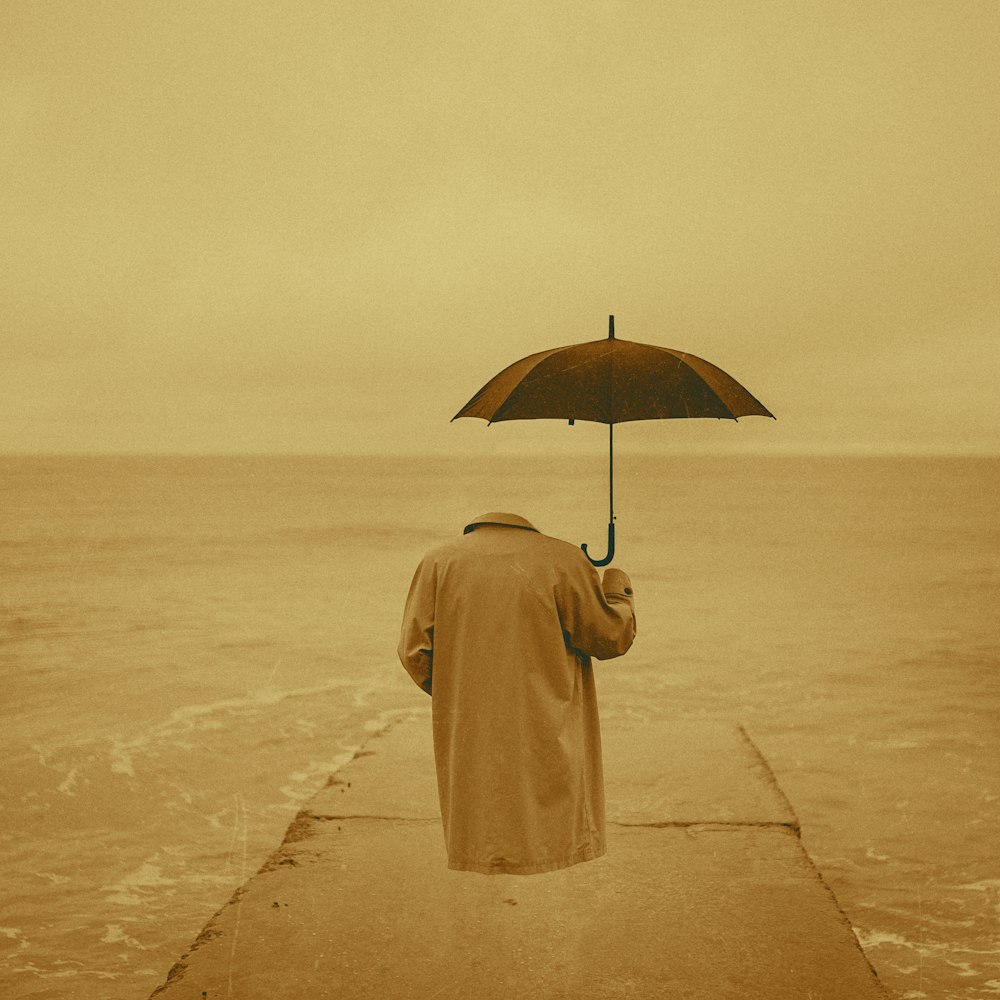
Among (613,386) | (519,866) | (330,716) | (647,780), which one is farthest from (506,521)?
(330,716)

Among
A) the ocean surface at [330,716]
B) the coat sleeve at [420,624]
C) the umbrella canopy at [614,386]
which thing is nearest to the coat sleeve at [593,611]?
the coat sleeve at [420,624]

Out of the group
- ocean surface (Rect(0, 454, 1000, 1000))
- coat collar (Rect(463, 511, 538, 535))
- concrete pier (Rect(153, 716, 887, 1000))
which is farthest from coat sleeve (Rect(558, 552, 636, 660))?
ocean surface (Rect(0, 454, 1000, 1000))

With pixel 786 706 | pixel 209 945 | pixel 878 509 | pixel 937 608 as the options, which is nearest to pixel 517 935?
pixel 209 945

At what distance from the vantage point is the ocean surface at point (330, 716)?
5980mm

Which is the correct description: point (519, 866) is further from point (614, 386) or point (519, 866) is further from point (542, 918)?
point (614, 386)

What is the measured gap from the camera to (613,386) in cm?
361

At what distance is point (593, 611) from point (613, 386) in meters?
0.87

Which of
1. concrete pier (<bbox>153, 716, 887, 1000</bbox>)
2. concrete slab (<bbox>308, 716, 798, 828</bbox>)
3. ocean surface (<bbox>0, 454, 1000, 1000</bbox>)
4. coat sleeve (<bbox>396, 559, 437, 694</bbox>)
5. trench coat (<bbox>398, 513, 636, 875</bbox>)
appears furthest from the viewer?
ocean surface (<bbox>0, 454, 1000, 1000</bbox>)

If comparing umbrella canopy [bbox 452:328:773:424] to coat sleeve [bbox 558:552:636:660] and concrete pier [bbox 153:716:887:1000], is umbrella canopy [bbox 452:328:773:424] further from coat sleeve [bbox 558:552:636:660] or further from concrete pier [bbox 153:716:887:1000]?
concrete pier [bbox 153:716:887:1000]

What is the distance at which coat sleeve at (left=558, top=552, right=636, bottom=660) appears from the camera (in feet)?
10.6

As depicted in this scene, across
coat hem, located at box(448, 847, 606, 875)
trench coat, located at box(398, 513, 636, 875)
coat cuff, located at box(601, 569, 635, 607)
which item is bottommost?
coat hem, located at box(448, 847, 606, 875)

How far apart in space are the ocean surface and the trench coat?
287 cm

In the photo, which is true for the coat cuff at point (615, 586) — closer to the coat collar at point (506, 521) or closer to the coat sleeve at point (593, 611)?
the coat sleeve at point (593, 611)

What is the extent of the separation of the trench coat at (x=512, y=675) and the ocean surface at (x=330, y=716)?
287 cm
